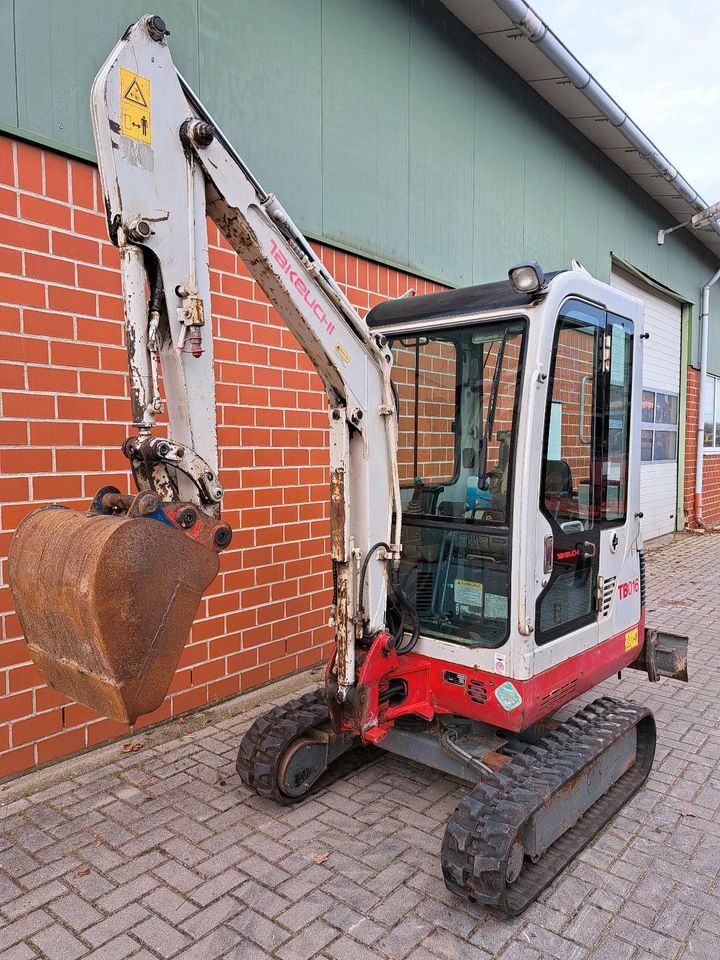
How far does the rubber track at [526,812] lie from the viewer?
8.50ft

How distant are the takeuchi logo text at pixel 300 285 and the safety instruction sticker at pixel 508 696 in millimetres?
1749

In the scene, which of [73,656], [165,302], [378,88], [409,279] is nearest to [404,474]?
Answer: [165,302]

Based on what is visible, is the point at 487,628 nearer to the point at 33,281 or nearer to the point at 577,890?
the point at 577,890

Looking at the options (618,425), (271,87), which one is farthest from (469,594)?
(271,87)

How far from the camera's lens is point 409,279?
6.43 meters

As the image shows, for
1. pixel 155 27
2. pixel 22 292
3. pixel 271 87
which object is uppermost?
pixel 271 87

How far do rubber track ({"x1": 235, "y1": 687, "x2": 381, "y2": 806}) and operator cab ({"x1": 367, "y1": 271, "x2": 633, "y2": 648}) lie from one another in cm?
80

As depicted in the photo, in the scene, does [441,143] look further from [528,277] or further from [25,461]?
[25,461]

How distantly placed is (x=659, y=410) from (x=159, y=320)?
12.5 m

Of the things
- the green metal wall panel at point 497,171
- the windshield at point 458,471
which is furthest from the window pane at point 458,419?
the green metal wall panel at point 497,171

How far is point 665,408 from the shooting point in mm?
13258

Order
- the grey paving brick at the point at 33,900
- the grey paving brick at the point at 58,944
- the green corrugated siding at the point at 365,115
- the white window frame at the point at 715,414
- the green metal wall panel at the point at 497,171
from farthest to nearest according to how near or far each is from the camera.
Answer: the white window frame at the point at 715,414 → the green metal wall panel at the point at 497,171 → the green corrugated siding at the point at 365,115 → the grey paving brick at the point at 33,900 → the grey paving brick at the point at 58,944

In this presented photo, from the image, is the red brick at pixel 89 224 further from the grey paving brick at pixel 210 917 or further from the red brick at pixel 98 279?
the grey paving brick at pixel 210 917

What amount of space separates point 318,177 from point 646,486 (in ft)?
30.9
